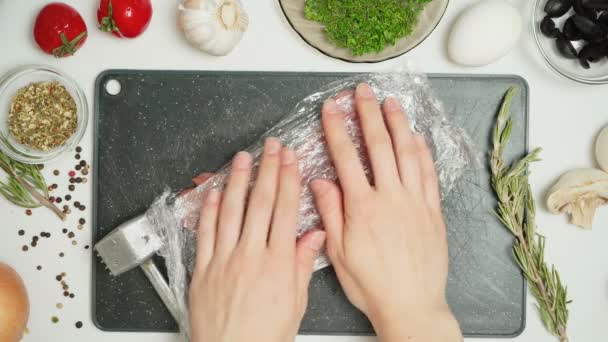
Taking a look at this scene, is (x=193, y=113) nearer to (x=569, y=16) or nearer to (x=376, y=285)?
(x=376, y=285)

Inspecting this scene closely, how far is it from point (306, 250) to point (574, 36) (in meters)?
0.63

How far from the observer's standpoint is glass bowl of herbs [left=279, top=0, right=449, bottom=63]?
3.40ft

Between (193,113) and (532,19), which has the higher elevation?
(193,113)

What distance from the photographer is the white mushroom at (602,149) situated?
1088mm

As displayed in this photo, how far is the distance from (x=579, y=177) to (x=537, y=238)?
0.14m

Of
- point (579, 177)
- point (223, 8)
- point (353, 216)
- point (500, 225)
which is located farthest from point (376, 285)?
point (223, 8)

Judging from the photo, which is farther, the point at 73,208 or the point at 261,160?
the point at 73,208

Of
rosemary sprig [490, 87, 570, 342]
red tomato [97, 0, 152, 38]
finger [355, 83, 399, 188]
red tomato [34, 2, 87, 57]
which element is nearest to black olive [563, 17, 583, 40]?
rosemary sprig [490, 87, 570, 342]

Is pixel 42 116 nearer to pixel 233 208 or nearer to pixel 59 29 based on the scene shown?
pixel 59 29

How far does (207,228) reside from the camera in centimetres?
105

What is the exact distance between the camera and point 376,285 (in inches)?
40.3

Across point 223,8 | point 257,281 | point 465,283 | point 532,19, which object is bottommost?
point 465,283

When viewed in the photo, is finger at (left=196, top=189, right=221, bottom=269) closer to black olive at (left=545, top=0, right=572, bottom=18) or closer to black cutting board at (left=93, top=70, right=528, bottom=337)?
black cutting board at (left=93, top=70, right=528, bottom=337)

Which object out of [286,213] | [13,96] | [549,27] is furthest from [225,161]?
[549,27]
